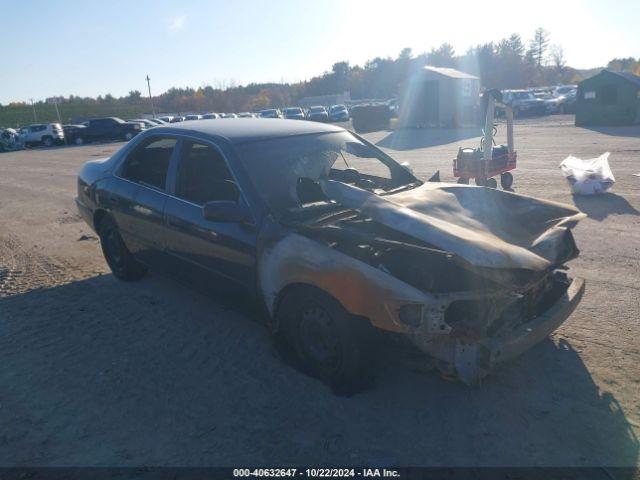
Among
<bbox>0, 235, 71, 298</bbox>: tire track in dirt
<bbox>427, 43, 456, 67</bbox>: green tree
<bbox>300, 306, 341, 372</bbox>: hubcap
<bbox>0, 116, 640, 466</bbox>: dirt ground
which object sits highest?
<bbox>427, 43, 456, 67</bbox>: green tree

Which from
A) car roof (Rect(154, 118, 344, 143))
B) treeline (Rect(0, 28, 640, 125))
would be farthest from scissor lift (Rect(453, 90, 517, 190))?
treeline (Rect(0, 28, 640, 125))

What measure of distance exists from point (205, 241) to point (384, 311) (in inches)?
69.0

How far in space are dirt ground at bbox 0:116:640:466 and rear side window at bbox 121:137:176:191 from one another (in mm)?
1201

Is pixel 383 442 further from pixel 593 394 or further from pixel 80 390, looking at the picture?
pixel 80 390

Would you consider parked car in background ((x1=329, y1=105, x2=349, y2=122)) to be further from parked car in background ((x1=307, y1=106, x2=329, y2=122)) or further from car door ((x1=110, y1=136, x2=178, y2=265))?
car door ((x1=110, y1=136, x2=178, y2=265))

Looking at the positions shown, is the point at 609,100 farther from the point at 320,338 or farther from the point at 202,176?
the point at 320,338

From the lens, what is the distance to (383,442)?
286 cm

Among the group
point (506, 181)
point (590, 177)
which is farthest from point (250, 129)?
point (506, 181)

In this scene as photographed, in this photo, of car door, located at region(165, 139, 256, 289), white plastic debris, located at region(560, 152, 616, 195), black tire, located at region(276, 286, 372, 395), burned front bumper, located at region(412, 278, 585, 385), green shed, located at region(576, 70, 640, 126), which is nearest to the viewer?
burned front bumper, located at region(412, 278, 585, 385)

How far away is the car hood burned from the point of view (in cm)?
300

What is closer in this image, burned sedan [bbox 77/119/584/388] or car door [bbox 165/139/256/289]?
burned sedan [bbox 77/119/584/388]

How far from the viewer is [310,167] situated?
4.13 m

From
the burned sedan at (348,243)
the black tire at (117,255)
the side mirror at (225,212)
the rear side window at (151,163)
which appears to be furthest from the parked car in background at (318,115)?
the side mirror at (225,212)

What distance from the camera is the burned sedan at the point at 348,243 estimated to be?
2.91m
